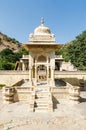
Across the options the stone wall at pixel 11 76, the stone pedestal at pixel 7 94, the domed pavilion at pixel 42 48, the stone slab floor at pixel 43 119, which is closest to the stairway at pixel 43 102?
the stone slab floor at pixel 43 119

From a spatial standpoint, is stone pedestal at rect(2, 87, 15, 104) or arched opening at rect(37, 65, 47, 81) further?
arched opening at rect(37, 65, 47, 81)

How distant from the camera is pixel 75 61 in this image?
34844 millimetres

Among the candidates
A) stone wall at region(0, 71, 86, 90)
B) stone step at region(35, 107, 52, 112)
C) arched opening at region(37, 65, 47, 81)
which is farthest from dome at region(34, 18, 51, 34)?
stone wall at region(0, 71, 86, 90)

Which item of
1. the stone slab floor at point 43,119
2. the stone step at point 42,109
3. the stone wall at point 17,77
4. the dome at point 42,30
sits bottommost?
the stone slab floor at point 43,119

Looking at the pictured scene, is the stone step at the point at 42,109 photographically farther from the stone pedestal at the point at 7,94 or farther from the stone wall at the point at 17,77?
the stone wall at the point at 17,77

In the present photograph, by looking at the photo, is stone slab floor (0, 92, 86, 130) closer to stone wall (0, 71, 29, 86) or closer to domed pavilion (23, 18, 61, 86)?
domed pavilion (23, 18, 61, 86)

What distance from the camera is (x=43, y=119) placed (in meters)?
10.1

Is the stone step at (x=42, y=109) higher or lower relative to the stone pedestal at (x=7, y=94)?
lower

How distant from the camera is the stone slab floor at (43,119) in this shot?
352 inches

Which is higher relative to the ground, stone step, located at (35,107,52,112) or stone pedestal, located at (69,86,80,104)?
stone pedestal, located at (69,86,80,104)

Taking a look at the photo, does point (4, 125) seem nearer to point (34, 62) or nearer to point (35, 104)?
point (35, 104)

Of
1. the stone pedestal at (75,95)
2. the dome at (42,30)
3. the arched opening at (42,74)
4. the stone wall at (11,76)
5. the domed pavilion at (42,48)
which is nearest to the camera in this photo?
the stone pedestal at (75,95)

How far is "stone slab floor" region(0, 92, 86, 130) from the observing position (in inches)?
352

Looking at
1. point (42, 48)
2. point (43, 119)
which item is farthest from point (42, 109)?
point (42, 48)
